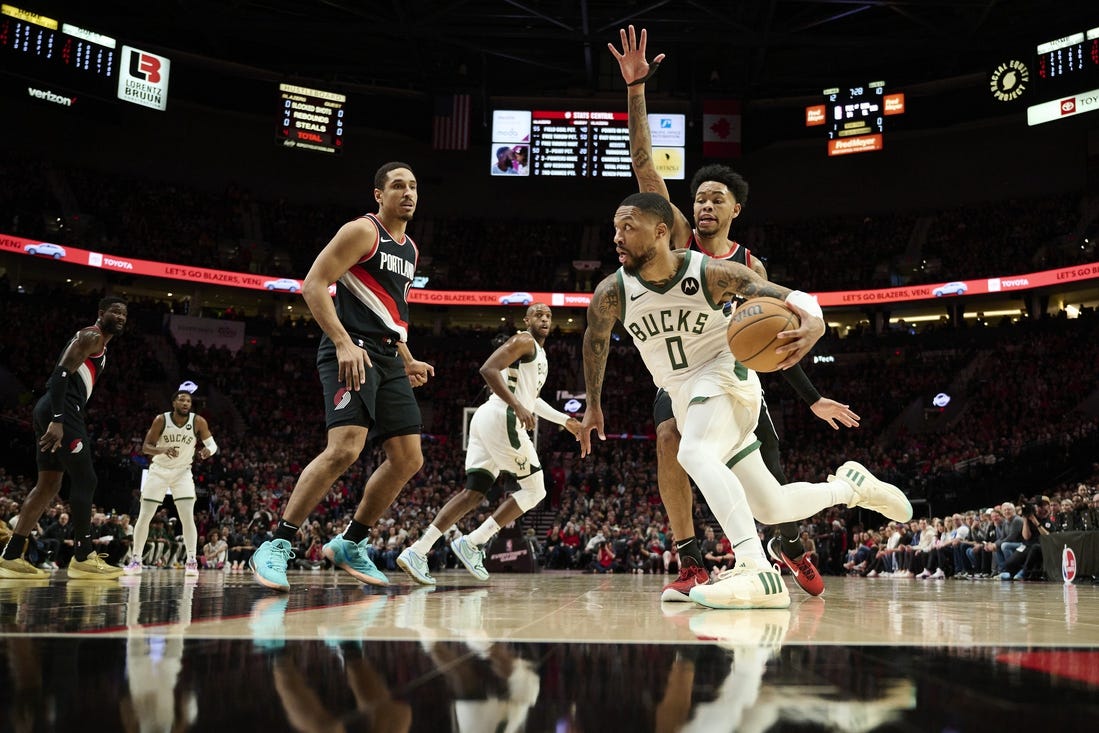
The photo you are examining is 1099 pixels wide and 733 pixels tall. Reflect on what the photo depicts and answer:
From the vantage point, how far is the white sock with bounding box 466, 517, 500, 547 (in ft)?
24.1

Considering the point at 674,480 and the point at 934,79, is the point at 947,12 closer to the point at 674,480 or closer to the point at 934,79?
A: the point at 934,79

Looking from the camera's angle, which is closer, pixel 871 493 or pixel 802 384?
pixel 871 493

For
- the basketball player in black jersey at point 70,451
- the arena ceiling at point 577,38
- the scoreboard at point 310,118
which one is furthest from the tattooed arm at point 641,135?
the scoreboard at point 310,118

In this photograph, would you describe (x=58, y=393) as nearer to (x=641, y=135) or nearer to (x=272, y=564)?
(x=272, y=564)

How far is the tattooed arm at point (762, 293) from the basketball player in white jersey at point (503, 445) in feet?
10.5

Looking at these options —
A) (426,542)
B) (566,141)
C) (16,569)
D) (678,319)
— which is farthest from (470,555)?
(566,141)

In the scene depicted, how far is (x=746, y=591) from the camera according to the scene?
354 centimetres

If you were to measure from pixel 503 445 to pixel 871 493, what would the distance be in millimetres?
3811

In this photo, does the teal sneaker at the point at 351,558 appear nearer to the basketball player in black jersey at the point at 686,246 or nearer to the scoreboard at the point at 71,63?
the basketball player in black jersey at the point at 686,246

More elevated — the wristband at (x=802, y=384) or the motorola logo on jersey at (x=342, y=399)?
the wristband at (x=802, y=384)

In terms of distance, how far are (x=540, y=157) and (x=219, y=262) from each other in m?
11.3

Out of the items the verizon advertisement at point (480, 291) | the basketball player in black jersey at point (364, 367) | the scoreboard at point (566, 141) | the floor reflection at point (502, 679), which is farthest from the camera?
the scoreboard at point (566, 141)

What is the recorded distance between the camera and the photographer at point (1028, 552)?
42.0ft

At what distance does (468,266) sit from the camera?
32719mm
